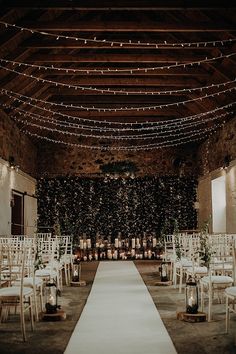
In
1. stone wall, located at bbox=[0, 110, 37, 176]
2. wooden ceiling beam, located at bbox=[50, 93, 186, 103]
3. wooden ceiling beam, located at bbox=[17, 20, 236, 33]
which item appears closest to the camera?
wooden ceiling beam, located at bbox=[17, 20, 236, 33]

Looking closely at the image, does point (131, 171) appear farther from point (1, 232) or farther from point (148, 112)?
point (1, 232)

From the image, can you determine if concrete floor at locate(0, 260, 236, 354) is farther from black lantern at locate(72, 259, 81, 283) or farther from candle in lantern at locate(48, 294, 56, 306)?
black lantern at locate(72, 259, 81, 283)

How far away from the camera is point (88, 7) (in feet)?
23.8

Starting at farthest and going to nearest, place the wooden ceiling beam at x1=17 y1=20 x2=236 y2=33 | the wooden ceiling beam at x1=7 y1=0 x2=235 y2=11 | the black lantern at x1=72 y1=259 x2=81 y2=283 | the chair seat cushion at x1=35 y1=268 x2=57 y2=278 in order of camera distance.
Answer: the black lantern at x1=72 y1=259 x2=81 y2=283 < the wooden ceiling beam at x1=17 y1=20 x2=236 y2=33 < the wooden ceiling beam at x1=7 y1=0 x2=235 y2=11 < the chair seat cushion at x1=35 y1=268 x2=57 y2=278

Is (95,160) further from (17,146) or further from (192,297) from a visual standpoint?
(192,297)

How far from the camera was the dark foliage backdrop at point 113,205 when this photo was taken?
49.1 ft

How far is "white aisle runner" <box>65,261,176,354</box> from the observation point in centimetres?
408

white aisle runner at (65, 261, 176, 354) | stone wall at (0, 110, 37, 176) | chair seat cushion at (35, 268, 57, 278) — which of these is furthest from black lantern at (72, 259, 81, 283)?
stone wall at (0, 110, 37, 176)

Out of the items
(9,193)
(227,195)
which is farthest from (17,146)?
(227,195)

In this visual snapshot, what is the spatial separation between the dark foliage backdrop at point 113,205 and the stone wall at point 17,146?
3.41 ft

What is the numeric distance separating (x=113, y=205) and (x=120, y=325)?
33.1 ft

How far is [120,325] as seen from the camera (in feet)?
16.3

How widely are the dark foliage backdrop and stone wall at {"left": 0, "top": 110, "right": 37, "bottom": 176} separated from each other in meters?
1.04

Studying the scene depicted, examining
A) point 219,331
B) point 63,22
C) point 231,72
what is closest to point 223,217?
point 231,72
